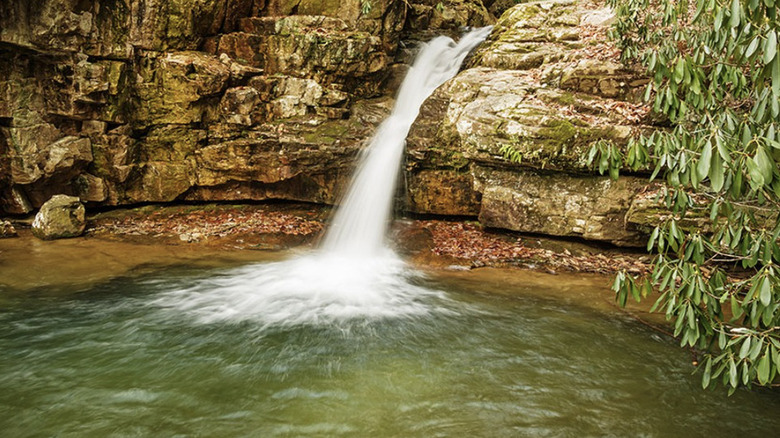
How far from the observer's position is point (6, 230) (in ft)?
27.8

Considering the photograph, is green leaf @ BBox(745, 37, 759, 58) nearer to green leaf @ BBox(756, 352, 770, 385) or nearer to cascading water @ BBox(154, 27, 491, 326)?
green leaf @ BBox(756, 352, 770, 385)

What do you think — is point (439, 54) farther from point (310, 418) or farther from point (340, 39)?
point (310, 418)

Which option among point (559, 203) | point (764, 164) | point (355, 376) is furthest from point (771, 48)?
point (559, 203)

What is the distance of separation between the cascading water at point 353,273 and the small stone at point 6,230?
505cm

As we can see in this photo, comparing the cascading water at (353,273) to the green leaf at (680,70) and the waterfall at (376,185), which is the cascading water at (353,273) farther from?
the green leaf at (680,70)

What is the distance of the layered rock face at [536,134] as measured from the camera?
7465 mm

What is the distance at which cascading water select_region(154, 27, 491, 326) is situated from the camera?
580 cm

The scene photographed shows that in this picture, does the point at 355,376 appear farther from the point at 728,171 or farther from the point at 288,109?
the point at 288,109

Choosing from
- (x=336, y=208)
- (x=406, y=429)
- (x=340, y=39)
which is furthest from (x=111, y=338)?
(x=340, y=39)

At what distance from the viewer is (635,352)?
464 cm

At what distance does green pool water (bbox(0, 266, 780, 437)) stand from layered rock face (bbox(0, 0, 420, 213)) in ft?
14.5

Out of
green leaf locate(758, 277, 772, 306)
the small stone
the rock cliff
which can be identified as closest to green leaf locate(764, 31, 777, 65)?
green leaf locate(758, 277, 772, 306)

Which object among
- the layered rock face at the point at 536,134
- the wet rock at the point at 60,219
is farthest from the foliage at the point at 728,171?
the wet rock at the point at 60,219

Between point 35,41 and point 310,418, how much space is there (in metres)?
9.49
